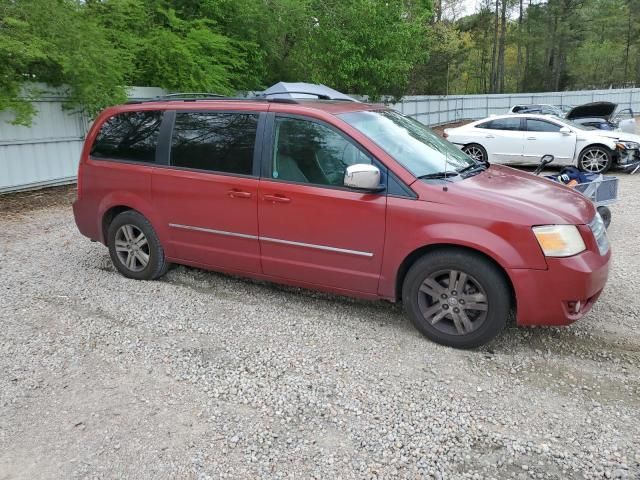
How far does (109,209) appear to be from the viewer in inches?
214

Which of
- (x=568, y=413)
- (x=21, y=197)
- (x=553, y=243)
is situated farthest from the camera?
(x=21, y=197)

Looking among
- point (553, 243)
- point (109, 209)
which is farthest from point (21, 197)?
point (553, 243)

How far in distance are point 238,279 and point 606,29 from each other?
57.3m

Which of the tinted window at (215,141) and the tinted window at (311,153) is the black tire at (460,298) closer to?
the tinted window at (311,153)

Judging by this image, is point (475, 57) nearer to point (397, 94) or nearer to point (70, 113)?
point (397, 94)

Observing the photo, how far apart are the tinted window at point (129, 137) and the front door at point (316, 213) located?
137cm

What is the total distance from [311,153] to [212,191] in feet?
3.23

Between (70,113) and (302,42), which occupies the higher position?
(302,42)

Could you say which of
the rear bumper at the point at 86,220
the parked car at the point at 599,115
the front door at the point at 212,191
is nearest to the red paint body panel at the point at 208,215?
the front door at the point at 212,191

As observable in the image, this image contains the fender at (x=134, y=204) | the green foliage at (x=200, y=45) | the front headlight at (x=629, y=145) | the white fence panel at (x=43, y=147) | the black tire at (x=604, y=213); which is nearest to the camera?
the fender at (x=134, y=204)

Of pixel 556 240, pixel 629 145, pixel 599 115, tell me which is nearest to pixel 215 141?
pixel 556 240

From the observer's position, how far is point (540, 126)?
13.2m

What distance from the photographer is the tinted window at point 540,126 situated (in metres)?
13.0

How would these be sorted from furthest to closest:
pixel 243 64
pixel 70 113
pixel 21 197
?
pixel 243 64, pixel 70 113, pixel 21 197
